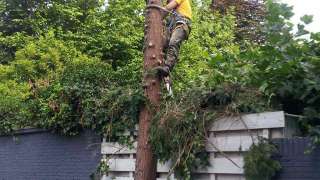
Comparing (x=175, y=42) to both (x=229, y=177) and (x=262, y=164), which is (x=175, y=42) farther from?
(x=262, y=164)

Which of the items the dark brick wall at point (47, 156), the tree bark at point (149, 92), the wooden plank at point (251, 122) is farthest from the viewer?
the dark brick wall at point (47, 156)

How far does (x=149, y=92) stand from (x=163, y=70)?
0.34m

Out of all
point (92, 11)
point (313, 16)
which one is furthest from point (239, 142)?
point (92, 11)

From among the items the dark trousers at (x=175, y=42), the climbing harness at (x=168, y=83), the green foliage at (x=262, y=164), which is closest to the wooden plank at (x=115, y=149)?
the climbing harness at (x=168, y=83)

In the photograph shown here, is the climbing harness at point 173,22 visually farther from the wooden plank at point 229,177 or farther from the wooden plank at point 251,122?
the wooden plank at point 229,177

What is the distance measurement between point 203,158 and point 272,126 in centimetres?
101

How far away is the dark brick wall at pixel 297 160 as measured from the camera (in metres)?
5.18

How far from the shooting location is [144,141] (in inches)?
270

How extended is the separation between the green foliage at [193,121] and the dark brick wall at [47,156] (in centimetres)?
198

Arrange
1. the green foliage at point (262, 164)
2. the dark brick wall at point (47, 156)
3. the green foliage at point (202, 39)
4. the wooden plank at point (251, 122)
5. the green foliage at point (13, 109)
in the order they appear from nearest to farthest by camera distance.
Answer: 1. the green foliage at point (262, 164)
2. the wooden plank at point (251, 122)
3. the dark brick wall at point (47, 156)
4. the green foliage at point (13, 109)
5. the green foliage at point (202, 39)

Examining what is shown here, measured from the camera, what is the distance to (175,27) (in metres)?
7.61

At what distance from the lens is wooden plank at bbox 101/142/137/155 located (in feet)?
25.0

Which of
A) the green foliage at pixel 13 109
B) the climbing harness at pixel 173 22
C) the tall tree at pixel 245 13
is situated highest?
the tall tree at pixel 245 13

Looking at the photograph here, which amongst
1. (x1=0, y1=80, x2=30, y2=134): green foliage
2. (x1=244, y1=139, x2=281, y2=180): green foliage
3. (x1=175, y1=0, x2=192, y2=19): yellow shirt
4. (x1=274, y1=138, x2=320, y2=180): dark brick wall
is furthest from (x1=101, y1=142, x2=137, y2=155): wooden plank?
(x1=0, y1=80, x2=30, y2=134): green foliage
